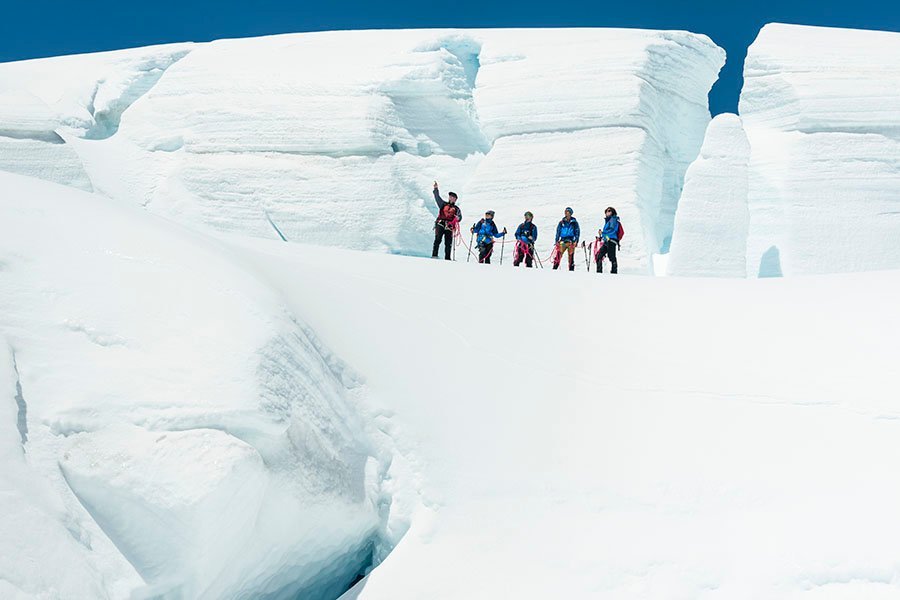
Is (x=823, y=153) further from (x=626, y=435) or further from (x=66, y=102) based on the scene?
(x=66, y=102)

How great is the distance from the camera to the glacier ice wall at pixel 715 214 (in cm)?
1623

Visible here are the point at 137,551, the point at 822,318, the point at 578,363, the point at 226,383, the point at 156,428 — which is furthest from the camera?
the point at 822,318

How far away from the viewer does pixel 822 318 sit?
654 cm

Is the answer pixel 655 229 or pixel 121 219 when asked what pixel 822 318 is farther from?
pixel 655 229

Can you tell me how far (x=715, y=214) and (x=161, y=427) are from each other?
48.0 feet

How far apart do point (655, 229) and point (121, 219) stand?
14.7 m

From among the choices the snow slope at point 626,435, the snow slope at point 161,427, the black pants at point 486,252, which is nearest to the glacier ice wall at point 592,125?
the black pants at point 486,252

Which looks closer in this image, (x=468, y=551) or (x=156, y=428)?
(x=156, y=428)

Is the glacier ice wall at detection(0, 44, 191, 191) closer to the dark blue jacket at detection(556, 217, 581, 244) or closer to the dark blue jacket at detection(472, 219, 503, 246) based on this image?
the dark blue jacket at detection(472, 219, 503, 246)

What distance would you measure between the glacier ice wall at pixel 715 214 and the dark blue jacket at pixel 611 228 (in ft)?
17.7

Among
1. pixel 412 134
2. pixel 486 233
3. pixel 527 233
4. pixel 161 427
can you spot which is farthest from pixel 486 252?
pixel 161 427

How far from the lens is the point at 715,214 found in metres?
16.5

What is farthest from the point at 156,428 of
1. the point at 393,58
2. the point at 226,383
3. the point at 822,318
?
the point at 393,58

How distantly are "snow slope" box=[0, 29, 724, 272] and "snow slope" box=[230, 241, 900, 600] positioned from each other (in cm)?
1067
